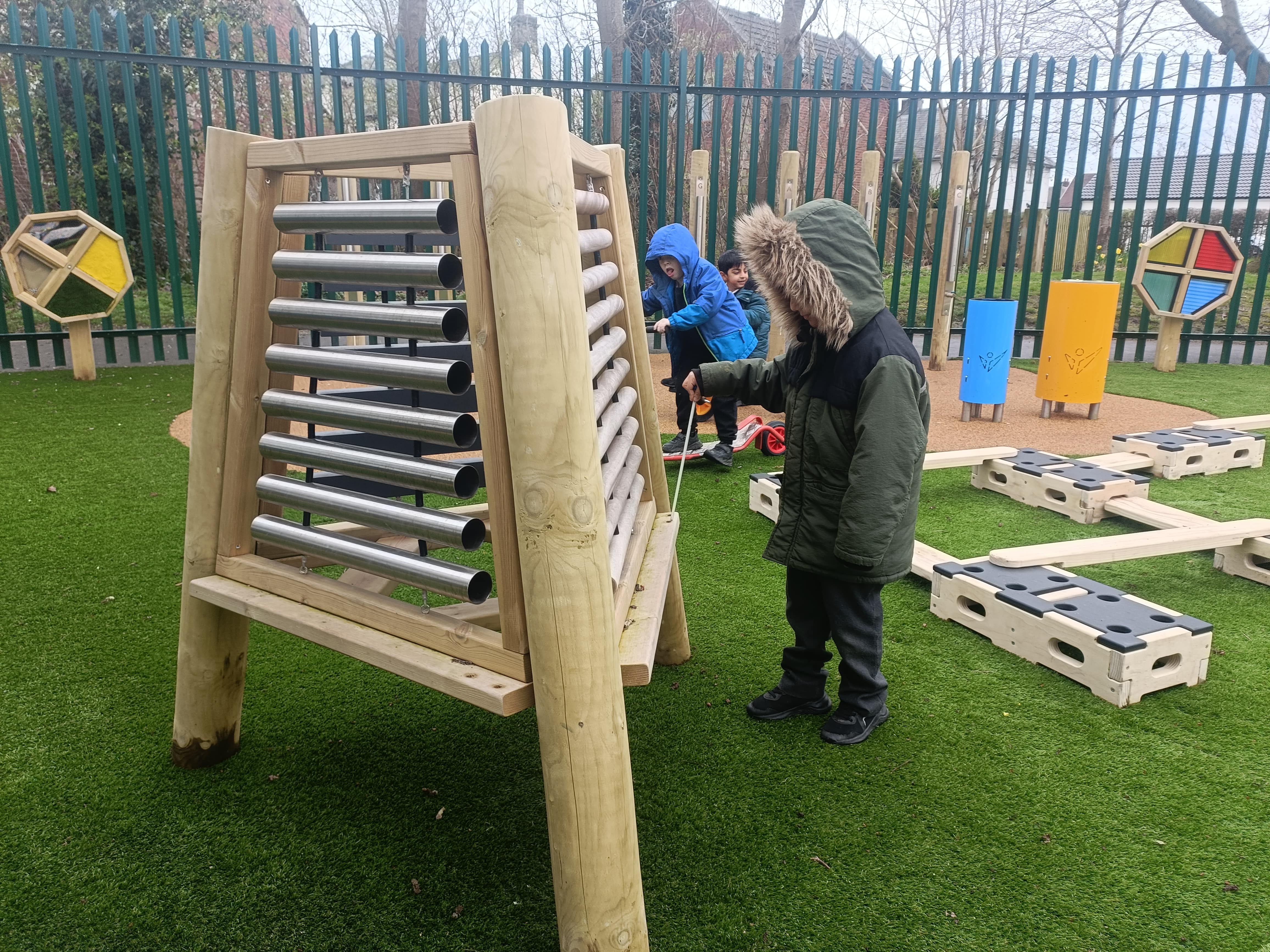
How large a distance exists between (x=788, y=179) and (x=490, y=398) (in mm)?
8341

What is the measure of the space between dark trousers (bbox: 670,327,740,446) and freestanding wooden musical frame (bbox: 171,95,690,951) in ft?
12.0

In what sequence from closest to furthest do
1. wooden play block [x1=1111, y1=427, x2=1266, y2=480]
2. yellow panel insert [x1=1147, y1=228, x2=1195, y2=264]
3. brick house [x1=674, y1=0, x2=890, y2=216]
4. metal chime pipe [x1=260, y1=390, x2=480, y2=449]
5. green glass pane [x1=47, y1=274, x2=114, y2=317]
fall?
metal chime pipe [x1=260, y1=390, x2=480, y2=449], wooden play block [x1=1111, y1=427, x2=1266, y2=480], green glass pane [x1=47, y1=274, x2=114, y2=317], yellow panel insert [x1=1147, y1=228, x2=1195, y2=264], brick house [x1=674, y1=0, x2=890, y2=216]

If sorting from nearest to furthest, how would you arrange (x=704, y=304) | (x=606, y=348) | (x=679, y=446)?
1. (x=606, y=348)
2. (x=704, y=304)
3. (x=679, y=446)

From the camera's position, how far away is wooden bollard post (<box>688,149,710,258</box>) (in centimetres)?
930

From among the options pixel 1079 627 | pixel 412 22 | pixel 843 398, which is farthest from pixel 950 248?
pixel 412 22

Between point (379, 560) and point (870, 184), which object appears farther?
point (870, 184)

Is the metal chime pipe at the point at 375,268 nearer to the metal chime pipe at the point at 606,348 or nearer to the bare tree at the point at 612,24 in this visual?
the metal chime pipe at the point at 606,348

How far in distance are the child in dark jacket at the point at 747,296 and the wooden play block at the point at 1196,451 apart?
8.66 ft

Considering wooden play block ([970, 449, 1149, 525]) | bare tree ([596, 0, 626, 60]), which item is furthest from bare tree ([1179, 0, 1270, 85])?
wooden play block ([970, 449, 1149, 525])

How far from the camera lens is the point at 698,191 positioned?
9.41 metres

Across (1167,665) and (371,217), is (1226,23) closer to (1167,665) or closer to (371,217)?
(1167,665)

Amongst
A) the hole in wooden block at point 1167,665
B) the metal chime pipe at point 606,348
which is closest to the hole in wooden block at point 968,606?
the hole in wooden block at point 1167,665

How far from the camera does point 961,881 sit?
2.28 m

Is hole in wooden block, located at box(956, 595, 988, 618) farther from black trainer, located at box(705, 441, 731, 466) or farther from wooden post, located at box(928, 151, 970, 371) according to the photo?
wooden post, located at box(928, 151, 970, 371)
